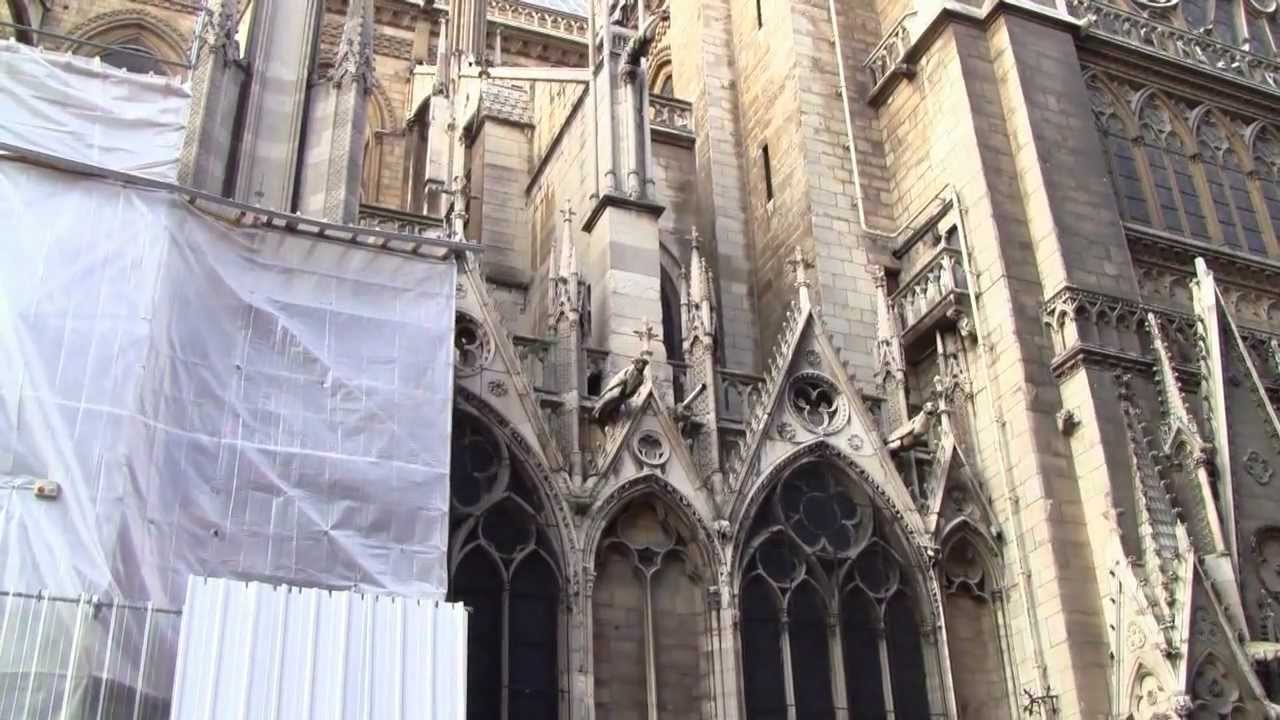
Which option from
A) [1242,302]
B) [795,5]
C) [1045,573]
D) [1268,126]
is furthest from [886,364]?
[1268,126]

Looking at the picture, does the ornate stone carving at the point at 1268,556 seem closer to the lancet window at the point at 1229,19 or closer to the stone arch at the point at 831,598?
the stone arch at the point at 831,598

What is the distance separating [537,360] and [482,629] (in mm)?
3288

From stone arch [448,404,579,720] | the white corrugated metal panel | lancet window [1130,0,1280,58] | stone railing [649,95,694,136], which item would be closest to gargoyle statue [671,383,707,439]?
stone arch [448,404,579,720]

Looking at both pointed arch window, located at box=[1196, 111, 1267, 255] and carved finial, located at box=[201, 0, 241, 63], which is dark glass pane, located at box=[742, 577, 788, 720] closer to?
carved finial, located at box=[201, 0, 241, 63]

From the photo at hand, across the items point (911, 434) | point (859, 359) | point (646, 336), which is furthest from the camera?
point (859, 359)

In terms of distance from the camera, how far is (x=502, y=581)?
1409 centimetres

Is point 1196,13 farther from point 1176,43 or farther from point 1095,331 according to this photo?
point 1095,331

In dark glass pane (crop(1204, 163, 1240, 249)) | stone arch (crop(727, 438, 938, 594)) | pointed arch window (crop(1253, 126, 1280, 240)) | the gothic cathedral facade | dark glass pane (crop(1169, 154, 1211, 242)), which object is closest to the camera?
the gothic cathedral facade

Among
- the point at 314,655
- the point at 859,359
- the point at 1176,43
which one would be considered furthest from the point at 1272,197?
the point at 314,655

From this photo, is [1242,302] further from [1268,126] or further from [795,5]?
[795,5]

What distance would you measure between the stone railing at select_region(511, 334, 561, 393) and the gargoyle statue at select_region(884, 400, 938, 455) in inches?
163

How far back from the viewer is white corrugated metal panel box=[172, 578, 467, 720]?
10.8 m

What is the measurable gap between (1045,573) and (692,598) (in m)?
4.04

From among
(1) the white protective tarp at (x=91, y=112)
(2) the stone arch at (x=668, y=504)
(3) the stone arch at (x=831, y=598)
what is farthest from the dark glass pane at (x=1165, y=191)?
(1) the white protective tarp at (x=91, y=112)
